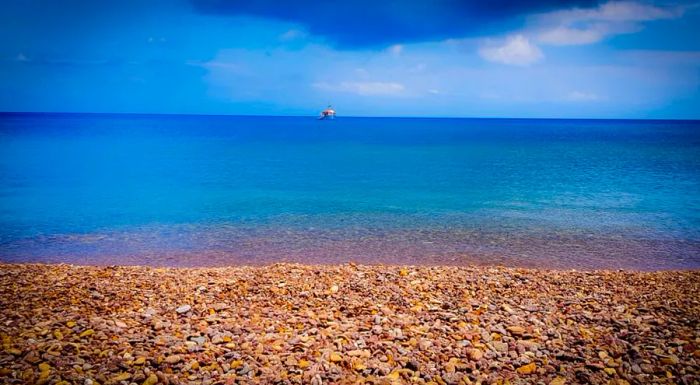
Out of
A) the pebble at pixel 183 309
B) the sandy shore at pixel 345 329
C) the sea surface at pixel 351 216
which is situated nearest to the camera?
the sandy shore at pixel 345 329

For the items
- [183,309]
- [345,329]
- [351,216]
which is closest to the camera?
[345,329]

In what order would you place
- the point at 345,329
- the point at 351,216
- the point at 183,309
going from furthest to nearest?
the point at 351,216
the point at 183,309
the point at 345,329

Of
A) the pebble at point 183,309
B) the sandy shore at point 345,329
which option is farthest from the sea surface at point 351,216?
the pebble at point 183,309

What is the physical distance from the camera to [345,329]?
Answer: 7.24m

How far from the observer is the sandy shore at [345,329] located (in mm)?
5949

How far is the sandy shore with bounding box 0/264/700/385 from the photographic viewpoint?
5.95 meters

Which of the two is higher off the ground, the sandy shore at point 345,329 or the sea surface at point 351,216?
the sandy shore at point 345,329

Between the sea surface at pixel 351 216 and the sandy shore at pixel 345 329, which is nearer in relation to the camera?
the sandy shore at pixel 345 329

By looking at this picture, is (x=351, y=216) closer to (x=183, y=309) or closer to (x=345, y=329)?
(x=183, y=309)

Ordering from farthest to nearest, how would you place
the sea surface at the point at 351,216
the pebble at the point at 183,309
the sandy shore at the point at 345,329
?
the sea surface at the point at 351,216, the pebble at the point at 183,309, the sandy shore at the point at 345,329

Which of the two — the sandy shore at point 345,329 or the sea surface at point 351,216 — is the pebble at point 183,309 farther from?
the sea surface at point 351,216

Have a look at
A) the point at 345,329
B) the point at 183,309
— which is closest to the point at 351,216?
the point at 183,309

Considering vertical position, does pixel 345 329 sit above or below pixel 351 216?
above

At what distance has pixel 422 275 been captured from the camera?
10.6m
